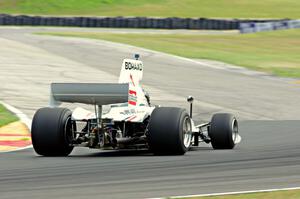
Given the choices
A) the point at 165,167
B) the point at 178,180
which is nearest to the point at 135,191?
the point at 178,180

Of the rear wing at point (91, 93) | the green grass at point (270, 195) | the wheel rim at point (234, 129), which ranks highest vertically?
the rear wing at point (91, 93)

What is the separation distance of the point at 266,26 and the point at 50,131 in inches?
1938

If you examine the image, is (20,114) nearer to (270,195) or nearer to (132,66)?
(132,66)

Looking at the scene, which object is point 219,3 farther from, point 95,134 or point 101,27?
point 95,134

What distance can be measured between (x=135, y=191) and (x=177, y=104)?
647 inches

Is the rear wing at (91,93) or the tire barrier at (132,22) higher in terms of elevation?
the rear wing at (91,93)

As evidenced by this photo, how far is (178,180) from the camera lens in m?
12.0

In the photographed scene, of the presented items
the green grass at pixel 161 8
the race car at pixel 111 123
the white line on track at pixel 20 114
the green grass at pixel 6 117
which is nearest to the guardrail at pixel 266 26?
the green grass at pixel 161 8

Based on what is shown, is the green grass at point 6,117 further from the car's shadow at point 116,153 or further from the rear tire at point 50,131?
the rear tire at point 50,131

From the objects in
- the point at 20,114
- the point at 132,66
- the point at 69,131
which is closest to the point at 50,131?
the point at 69,131

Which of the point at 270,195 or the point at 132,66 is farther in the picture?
the point at 132,66

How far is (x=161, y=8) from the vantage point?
283 feet

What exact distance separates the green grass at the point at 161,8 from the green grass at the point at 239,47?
22.0 meters

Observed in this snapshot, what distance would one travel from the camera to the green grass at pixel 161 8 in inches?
3233
